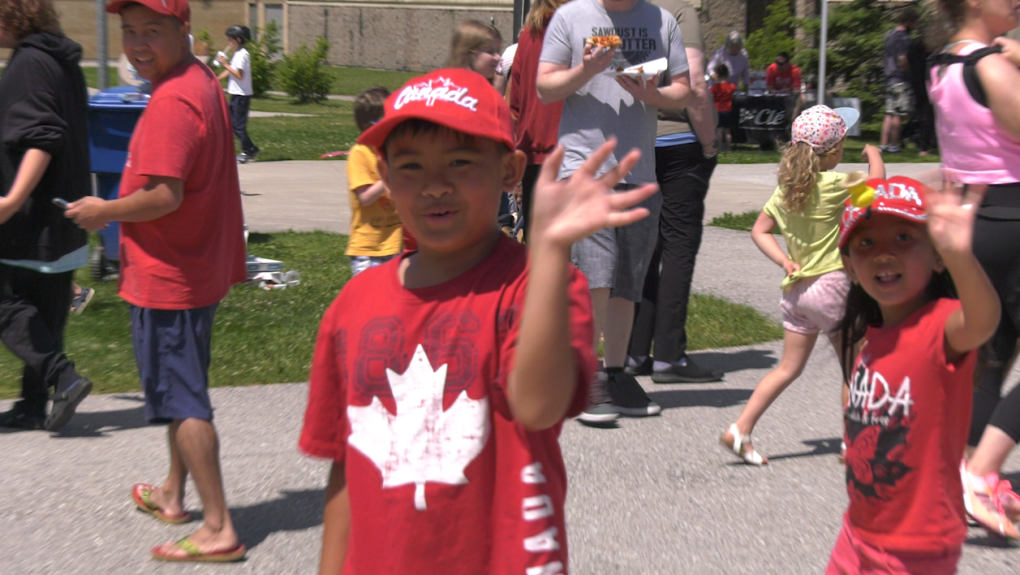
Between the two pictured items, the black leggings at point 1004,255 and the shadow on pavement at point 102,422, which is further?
the shadow on pavement at point 102,422

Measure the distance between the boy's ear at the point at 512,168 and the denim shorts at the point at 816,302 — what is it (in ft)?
8.52

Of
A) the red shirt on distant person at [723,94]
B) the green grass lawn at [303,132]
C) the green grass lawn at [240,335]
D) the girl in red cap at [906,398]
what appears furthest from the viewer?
the red shirt on distant person at [723,94]

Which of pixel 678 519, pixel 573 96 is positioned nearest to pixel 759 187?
pixel 573 96

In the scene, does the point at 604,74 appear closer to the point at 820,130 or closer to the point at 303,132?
the point at 820,130

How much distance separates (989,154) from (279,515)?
2897 mm

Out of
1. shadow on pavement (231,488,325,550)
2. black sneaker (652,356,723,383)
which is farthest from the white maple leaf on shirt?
black sneaker (652,356,723,383)

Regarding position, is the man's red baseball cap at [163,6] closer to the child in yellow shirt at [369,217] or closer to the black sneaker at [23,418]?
the child in yellow shirt at [369,217]

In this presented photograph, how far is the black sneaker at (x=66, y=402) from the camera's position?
16.6 feet

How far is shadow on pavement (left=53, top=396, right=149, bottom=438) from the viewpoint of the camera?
5.29m

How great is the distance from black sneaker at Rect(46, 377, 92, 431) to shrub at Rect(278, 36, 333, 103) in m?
22.0

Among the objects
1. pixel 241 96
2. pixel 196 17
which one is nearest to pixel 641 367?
pixel 241 96

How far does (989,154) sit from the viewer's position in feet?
12.5

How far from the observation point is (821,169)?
4.67 meters

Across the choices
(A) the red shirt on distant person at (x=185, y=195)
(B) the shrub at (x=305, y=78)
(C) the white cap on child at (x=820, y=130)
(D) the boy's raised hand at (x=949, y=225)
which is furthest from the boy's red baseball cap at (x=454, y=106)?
(B) the shrub at (x=305, y=78)
